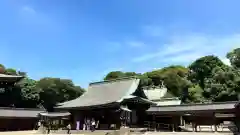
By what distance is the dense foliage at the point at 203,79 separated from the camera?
2092 inches

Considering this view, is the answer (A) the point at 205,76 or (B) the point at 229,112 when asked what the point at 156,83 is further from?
(B) the point at 229,112

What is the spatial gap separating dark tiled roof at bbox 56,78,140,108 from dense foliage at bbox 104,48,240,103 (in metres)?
18.8

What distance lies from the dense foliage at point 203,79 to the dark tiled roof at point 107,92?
18.8m

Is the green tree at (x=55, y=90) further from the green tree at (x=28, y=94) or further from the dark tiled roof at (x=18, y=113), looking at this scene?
the dark tiled roof at (x=18, y=113)

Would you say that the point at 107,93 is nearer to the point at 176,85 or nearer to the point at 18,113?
the point at 18,113

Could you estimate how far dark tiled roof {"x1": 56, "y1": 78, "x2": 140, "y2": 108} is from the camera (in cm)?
3291

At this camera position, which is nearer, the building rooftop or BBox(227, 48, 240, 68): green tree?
the building rooftop

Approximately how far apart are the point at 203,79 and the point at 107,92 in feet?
137

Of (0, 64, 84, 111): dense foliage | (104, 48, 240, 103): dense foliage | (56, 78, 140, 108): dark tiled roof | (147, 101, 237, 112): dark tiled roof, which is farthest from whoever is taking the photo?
(104, 48, 240, 103): dense foliage

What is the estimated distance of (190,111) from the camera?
110ft

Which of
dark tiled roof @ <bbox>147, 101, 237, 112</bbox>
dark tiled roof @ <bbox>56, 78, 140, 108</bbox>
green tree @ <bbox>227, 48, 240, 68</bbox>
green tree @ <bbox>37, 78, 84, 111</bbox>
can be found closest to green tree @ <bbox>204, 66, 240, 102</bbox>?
green tree @ <bbox>227, 48, 240, 68</bbox>

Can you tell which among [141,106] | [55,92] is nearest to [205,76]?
[55,92]

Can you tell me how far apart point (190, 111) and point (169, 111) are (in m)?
2.94

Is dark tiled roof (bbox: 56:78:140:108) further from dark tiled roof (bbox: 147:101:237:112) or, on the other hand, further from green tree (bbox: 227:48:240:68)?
green tree (bbox: 227:48:240:68)
